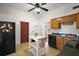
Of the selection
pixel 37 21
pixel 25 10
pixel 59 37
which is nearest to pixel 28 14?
pixel 25 10

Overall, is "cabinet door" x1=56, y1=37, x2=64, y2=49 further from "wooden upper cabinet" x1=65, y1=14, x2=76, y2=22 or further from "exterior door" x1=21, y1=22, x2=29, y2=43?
"exterior door" x1=21, y1=22, x2=29, y2=43

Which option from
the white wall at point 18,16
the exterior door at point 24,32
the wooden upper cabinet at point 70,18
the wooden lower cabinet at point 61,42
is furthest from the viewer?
the wooden upper cabinet at point 70,18

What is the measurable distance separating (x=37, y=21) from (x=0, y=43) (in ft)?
4.37

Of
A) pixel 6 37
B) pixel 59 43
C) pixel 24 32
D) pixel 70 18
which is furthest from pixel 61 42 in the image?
pixel 6 37

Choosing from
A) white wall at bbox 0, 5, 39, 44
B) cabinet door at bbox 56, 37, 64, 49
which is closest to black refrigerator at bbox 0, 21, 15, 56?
white wall at bbox 0, 5, 39, 44

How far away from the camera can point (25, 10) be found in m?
1.39

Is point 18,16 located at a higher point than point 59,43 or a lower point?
higher

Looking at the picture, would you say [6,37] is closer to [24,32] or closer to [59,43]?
[24,32]

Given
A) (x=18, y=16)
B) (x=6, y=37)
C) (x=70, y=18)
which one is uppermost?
(x=70, y=18)

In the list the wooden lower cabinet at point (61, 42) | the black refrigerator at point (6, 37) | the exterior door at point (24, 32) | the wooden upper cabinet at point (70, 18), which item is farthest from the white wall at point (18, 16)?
the wooden upper cabinet at point (70, 18)

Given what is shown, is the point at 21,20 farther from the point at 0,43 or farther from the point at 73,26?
the point at 73,26

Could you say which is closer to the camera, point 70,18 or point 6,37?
point 6,37

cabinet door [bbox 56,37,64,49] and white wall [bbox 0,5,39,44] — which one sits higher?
white wall [bbox 0,5,39,44]

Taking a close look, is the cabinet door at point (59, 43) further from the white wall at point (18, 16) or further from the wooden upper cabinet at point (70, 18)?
the white wall at point (18, 16)
